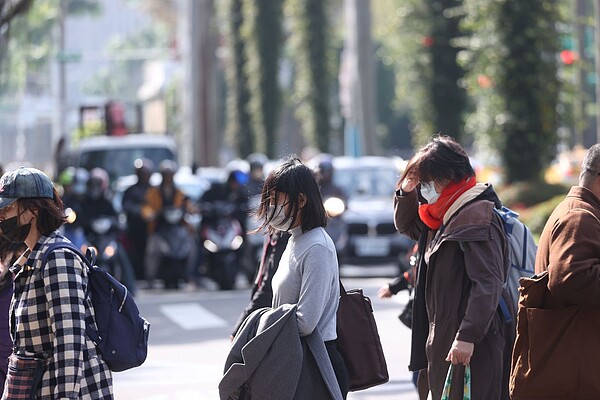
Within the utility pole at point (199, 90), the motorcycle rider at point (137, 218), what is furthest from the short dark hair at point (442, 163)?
the utility pole at point (199, 90)

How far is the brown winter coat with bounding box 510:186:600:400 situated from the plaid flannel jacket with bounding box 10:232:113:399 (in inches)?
66.2

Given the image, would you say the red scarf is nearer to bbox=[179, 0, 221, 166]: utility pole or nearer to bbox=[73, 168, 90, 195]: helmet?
bbox=[73, 168, 90, 195]: helmet

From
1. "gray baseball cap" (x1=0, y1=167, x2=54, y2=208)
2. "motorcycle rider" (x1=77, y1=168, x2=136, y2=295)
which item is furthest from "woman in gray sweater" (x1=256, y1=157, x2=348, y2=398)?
"motorcycle rider" (x1=77, y1=168, x2=136, y2=295)

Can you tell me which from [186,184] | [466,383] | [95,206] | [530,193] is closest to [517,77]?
[530,193]

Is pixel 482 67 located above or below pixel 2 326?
above

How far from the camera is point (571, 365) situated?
551 centimetres

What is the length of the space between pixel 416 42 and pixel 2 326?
26.1 m

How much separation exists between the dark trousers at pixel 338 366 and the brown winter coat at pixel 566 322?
2.27 ft

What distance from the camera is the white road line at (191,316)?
14.7 m

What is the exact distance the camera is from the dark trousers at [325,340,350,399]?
19.0ft

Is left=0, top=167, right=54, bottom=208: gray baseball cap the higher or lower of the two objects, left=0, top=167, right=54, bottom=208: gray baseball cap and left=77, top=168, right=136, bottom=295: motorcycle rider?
the higher

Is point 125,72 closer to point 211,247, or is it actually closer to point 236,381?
point 211,247

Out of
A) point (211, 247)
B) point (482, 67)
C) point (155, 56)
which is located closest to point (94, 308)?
point (211, 247)

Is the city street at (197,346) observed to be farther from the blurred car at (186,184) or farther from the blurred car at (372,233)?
the blurred car at (186,184)
